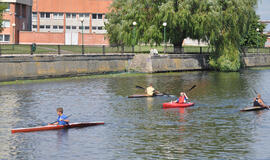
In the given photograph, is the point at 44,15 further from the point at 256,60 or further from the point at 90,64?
the point at 90,64

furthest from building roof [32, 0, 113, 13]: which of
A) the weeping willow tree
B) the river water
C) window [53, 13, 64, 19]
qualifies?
the river water

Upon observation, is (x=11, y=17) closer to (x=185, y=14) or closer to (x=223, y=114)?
(x=185, y=14)

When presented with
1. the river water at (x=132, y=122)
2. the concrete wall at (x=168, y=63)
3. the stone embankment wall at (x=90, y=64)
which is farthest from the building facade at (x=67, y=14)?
the river water at (x=132, y=122)

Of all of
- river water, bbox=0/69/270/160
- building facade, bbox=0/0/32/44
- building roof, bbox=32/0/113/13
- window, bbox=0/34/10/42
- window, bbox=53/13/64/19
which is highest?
building roof, bbox=32/0/113/13

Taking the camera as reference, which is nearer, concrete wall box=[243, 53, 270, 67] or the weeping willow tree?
the weeping willow tree

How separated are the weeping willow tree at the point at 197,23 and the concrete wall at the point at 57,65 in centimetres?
500

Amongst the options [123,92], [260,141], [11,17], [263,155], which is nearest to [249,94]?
[123,92]

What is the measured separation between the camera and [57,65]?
47812 mm

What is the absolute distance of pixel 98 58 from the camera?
51.8 meters

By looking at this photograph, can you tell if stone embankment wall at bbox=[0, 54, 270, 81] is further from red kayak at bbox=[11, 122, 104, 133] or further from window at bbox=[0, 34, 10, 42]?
window at bbox=[0, 34, 10, 42]

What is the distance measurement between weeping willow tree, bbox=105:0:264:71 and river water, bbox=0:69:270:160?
12.6m

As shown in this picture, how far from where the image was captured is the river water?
20250 millimetres

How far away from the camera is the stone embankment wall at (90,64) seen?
44500mm

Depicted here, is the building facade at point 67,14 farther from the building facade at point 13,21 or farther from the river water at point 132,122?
the river water at point 132,122
